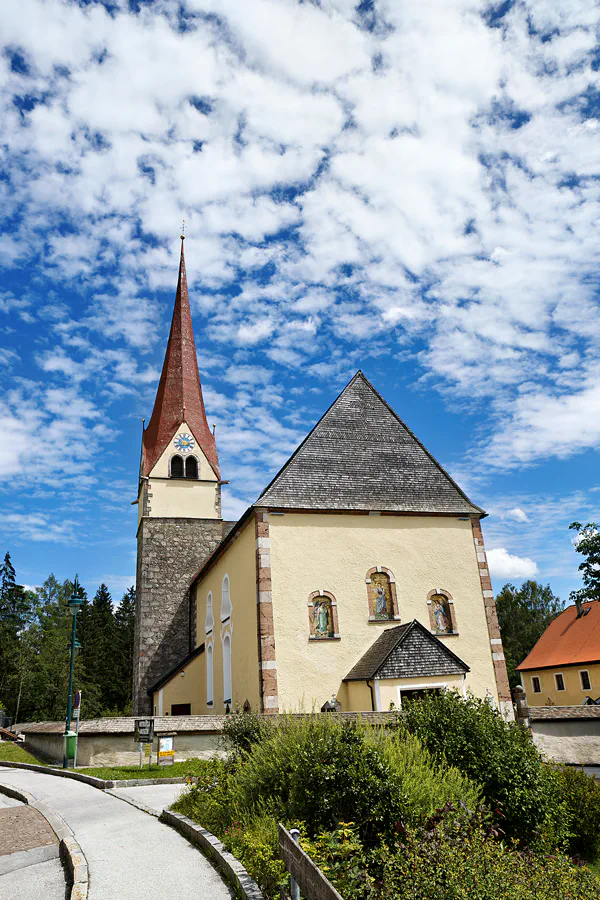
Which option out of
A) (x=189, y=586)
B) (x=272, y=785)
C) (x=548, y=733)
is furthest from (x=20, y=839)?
(x=189, y=586)

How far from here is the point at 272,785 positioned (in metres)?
8.36

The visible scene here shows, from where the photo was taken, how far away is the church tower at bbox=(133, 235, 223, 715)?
3067cm

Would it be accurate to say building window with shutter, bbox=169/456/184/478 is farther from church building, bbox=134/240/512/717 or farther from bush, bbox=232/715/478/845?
bush, bbox=232/715/478/845

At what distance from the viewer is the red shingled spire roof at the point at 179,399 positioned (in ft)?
115

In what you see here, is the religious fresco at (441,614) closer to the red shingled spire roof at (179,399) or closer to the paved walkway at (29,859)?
the paved walkway at (29,859)

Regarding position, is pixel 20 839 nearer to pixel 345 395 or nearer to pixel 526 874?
pixel 526 874

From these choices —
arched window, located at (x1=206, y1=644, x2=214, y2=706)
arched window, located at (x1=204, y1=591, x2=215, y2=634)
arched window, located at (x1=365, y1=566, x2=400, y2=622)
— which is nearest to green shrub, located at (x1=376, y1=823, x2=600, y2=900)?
arched window, located at (x1=365, y1=566, x2=400, y2=622)

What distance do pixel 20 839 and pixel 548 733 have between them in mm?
12130

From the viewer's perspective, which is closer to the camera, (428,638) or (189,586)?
(428,638)

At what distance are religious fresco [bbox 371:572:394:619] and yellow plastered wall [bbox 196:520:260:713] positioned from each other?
12.2 ft

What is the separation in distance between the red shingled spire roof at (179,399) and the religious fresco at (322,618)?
1555cm

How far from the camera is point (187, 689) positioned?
27.7 meters

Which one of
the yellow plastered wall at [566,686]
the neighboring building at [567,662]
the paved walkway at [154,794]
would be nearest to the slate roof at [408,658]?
the paved walkway at [154,794]

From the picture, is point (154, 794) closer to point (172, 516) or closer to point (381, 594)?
point (381, 594)
